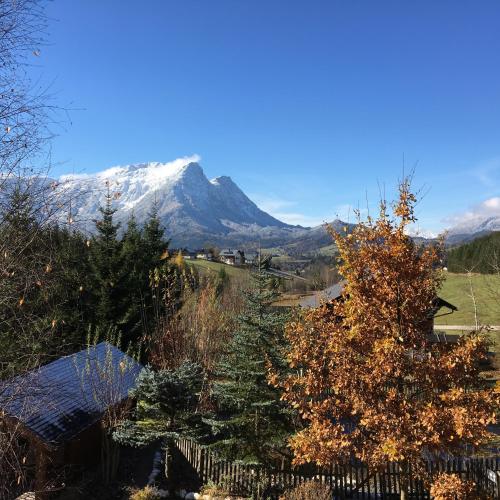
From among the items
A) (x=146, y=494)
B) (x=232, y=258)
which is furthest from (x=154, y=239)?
(x=232, y=258)

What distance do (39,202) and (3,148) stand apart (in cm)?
92

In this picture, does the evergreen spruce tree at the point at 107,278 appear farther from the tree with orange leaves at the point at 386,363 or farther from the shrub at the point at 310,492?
the tree with orange leaves at the point at 386,363

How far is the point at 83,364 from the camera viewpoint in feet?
56.1

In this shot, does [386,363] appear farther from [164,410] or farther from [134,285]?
[134,285]

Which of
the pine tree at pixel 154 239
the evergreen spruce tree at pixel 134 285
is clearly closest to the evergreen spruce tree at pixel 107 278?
the evergreen spruce tree at pixel 134 285

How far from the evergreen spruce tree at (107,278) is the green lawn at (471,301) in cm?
3355

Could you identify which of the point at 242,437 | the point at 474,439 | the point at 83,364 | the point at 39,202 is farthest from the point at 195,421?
the point at 39,202

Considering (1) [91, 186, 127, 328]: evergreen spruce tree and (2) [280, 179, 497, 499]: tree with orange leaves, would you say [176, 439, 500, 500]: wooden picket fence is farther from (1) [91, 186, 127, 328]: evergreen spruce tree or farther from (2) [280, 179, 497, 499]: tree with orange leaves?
(1) [91, 186, 127, 328]: evergreen spruce tree

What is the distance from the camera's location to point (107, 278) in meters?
25.3

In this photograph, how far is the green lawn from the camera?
48.7m

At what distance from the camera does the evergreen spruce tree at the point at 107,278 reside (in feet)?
80.8

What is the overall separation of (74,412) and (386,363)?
35.1 ft

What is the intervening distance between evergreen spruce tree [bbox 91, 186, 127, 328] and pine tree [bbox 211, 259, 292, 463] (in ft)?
39.9

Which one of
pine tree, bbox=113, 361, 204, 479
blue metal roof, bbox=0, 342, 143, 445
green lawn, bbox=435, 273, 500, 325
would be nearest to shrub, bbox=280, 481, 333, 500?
pine tree, bbox=113, 361, 204, 479
